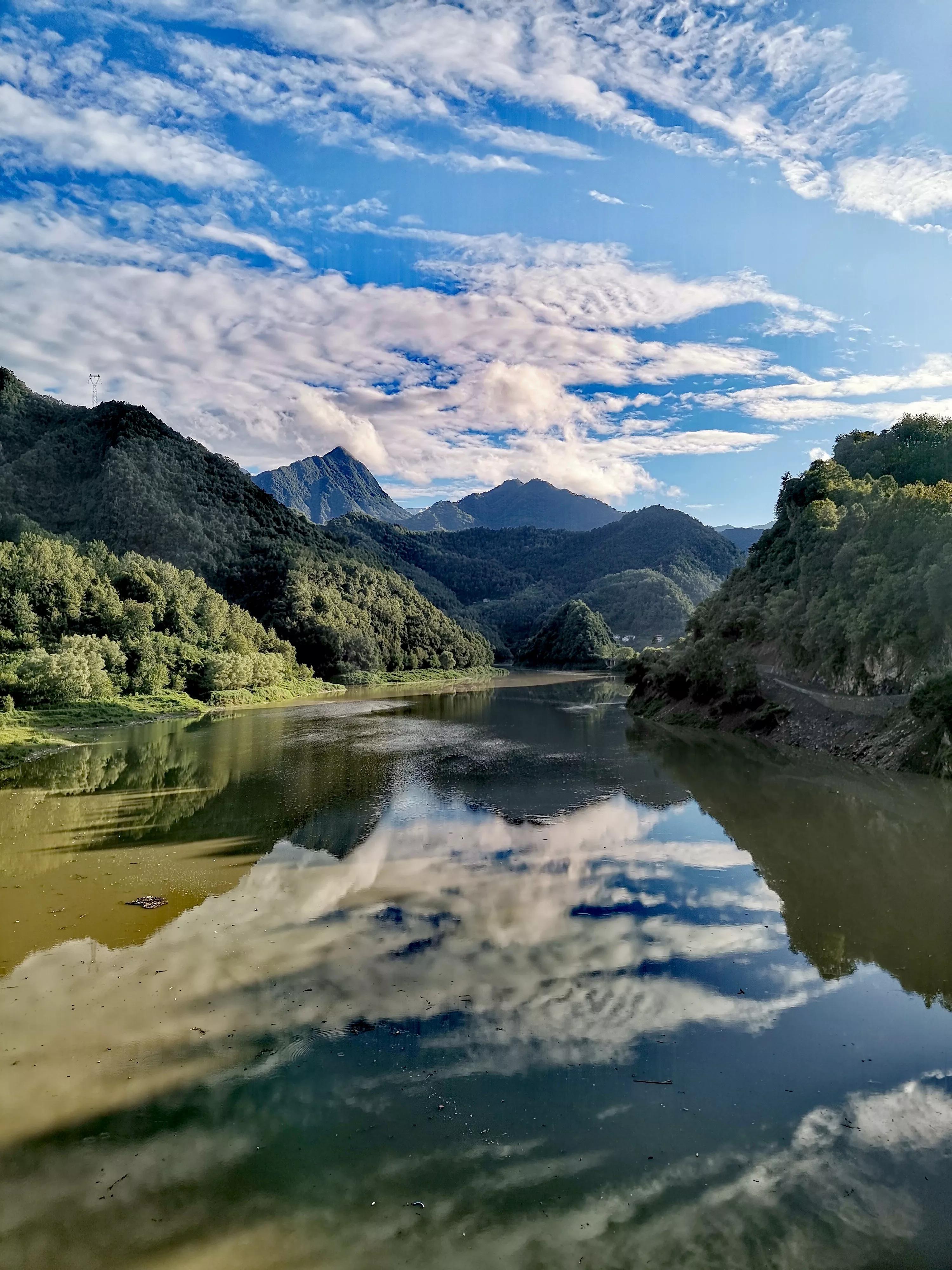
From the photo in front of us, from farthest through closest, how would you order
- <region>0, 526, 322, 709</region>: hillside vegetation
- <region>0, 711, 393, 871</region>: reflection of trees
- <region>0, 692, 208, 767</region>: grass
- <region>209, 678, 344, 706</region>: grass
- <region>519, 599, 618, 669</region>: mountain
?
<region>519, 599, 618, 669</region>: mountain < <region>209, 678, 344, 706</region>: grass < <region>0, 526, 322, 709</region>: hillside vegetation < <region>0, 692, 208, 767</region>: grass < <region>0, 711, 393, 871</region>: reflection of trees

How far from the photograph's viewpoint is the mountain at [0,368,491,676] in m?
94.4

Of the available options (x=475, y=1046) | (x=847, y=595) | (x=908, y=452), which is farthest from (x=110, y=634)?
(x=908, y=452)

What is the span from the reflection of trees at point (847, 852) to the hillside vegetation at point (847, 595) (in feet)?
17.4

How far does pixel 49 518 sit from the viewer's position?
3740 inches

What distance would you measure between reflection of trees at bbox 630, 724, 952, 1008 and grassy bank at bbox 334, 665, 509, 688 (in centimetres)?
6439

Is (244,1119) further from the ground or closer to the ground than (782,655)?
closer to the ground

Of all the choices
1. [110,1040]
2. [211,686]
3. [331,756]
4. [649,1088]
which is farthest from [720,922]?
[211,686]

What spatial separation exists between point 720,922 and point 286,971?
781 centimetres

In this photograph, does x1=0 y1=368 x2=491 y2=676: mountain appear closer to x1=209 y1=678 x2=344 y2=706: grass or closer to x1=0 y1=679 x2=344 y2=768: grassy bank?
x1=209 y1=678 x2=344 y2=706: grass

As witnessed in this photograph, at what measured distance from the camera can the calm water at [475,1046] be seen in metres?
6.05

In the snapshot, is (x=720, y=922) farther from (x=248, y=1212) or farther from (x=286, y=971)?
(x=248, y=1212)

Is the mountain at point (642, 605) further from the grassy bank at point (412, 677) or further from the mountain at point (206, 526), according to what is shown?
the mountain at point (206, 526)

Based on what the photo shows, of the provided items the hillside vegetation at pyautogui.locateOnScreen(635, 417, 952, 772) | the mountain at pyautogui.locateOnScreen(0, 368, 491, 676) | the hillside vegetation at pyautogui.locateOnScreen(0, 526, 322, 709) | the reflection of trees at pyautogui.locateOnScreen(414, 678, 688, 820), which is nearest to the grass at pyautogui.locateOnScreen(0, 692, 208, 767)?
the hillside vegetation at pyautogui.locateOnScreen(0, 526, 322, 709)

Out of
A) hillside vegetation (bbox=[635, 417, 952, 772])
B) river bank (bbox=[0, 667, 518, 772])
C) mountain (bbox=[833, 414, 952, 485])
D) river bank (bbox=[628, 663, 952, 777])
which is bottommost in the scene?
river bank (bbox=[0, 667, 518, 772])
